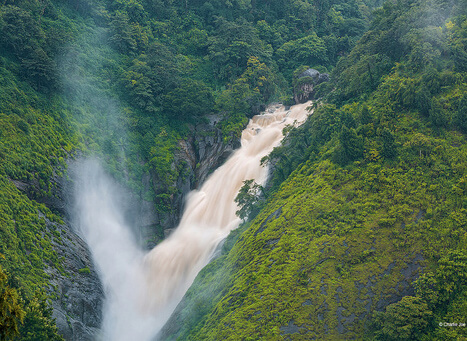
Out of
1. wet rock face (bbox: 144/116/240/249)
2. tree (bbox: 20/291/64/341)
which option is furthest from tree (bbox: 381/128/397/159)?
tree (bbox: 20/291/64/341)

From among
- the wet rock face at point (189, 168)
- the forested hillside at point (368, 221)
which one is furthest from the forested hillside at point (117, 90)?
the forested hillside at point (368, 221)

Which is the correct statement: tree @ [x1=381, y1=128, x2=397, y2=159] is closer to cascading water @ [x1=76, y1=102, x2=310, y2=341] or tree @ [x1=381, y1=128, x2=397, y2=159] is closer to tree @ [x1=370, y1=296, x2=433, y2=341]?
tree @ [x1=370, y1=296, x2=433, y2=341]

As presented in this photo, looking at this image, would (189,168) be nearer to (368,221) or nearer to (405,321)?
(368,221)

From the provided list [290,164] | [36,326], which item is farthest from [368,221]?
[36,326]

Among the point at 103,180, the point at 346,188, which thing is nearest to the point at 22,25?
the point at 103,180

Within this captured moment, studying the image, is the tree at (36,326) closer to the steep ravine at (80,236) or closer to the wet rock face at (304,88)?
the steep ravine at (80,236)

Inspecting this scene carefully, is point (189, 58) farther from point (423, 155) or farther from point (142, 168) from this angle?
point (423, 155)
